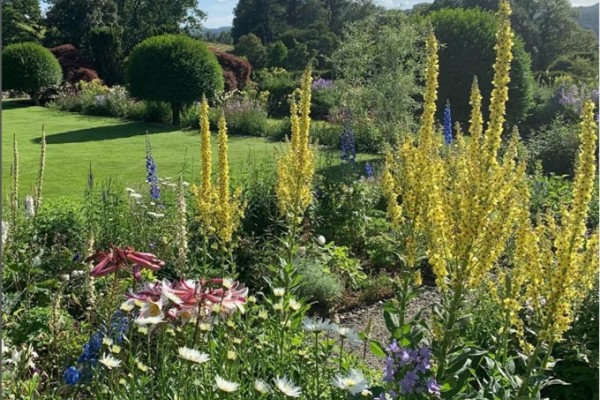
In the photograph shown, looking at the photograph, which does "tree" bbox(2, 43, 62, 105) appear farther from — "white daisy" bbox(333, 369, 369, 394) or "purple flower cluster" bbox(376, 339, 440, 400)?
"purple flower cluster" bbox(376, 339, 440, 400)

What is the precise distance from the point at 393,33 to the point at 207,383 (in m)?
9.89

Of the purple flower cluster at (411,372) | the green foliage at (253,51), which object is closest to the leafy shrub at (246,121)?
the purple flower cluster at (411,372)

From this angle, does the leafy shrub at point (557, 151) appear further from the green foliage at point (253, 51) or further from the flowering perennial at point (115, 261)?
the green foliage at point (253, 51)

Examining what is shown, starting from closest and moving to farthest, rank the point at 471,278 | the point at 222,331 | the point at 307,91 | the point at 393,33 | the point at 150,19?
the point at 471,278 → the point at 222,331 → the point at 307,91 → the point at 393,33 → the point at 150,19

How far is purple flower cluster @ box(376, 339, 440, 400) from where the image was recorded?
223 centimetres

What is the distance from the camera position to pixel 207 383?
8.25 feet

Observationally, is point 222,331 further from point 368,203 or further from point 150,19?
point 150,19

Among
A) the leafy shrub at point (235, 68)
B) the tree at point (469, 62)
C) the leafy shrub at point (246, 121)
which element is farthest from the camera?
the leafy shrub at point (235, 68)

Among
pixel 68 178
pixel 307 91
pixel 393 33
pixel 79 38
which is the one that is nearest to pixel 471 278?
pixel 307 91

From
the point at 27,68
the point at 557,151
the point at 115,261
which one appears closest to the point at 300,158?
the point at 115,261

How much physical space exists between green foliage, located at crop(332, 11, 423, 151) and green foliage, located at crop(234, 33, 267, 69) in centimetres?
2284

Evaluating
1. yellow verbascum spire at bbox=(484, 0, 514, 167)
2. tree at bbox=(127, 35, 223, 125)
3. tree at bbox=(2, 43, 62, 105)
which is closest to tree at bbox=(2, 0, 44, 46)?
tree at bbox=(2, 43, 62, 105)

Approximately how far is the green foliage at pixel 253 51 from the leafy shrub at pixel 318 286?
31473 mm

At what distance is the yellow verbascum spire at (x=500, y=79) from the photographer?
206 cm
